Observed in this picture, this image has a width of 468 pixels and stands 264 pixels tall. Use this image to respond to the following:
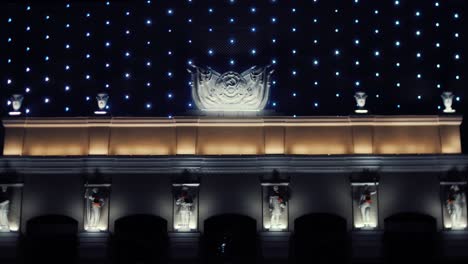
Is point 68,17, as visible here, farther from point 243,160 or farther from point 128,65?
point 243,160

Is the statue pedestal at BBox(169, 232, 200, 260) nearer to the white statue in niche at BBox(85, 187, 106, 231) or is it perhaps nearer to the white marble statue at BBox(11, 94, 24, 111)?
the white statue in niche at BBox(85, 187, 106, 231)

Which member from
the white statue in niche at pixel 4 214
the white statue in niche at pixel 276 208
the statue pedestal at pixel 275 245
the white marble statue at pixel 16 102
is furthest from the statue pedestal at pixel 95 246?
the white statue in niche at pixel 276 208

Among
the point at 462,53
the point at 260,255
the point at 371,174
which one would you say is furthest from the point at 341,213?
the point at 462,53

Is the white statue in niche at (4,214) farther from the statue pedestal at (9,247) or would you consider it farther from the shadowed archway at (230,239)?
the shadowed archway at (230,239)

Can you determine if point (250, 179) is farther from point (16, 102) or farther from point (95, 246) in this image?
point (16, 102)

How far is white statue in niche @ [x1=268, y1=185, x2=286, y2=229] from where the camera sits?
77.5ft

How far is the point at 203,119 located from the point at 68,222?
749cm

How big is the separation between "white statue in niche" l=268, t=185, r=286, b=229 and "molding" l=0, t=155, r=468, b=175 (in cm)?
120

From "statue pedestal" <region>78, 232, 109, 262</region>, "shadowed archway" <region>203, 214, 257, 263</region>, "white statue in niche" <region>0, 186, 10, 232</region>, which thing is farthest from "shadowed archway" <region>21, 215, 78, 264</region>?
"shadowed archway" <region>203, 214, 257, 263</region>

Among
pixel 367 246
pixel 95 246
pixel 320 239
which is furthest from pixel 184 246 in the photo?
pixel 367 246

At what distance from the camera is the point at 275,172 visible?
23984 mm

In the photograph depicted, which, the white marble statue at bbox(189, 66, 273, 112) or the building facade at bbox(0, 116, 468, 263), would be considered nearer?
the building facade at bbox(0, 116, 468, 263)

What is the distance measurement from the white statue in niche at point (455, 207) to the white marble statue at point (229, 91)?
9.14 meters

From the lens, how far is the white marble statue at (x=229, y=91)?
2514 centimetres
